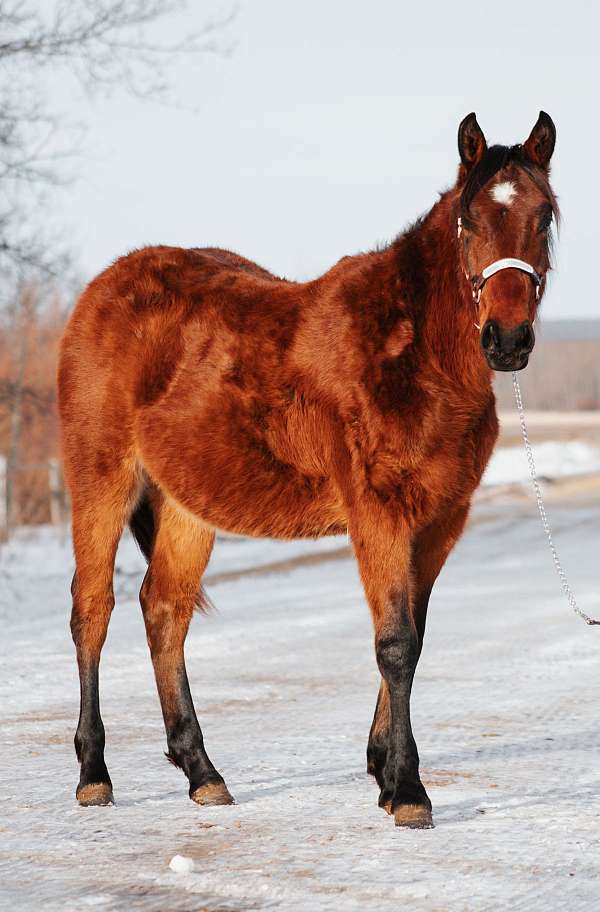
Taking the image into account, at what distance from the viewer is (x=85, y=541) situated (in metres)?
5.85

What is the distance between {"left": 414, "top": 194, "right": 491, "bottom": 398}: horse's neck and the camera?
5.05 metres

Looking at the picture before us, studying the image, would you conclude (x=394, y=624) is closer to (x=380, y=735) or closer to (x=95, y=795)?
(x=380, y=735)

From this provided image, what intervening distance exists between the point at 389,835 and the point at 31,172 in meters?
8.92

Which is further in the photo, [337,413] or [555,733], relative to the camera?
[555,733]

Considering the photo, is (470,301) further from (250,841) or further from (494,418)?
Result: (250,841)

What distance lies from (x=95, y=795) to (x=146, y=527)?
136 cm

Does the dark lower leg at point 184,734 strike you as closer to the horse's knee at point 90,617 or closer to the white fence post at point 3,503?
the horse's knee at point 90,617

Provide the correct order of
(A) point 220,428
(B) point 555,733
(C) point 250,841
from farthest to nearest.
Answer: (B) point 555,733 < (A) point 220,428 < (C) point 250,841

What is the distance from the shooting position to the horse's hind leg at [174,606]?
5660 millimetres

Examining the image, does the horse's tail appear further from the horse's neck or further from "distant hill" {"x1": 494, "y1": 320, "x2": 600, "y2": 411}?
"distant hill" {"x1": 494, "y1": 320, "x2": 600, "y2": 411}

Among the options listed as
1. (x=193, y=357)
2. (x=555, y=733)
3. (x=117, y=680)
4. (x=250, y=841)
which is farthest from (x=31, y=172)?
(x=250, y=841)

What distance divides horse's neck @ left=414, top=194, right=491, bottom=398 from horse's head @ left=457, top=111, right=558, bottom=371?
0.12 metres

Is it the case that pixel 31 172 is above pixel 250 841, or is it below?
above

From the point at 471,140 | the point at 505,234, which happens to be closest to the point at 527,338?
the point at 505,234
